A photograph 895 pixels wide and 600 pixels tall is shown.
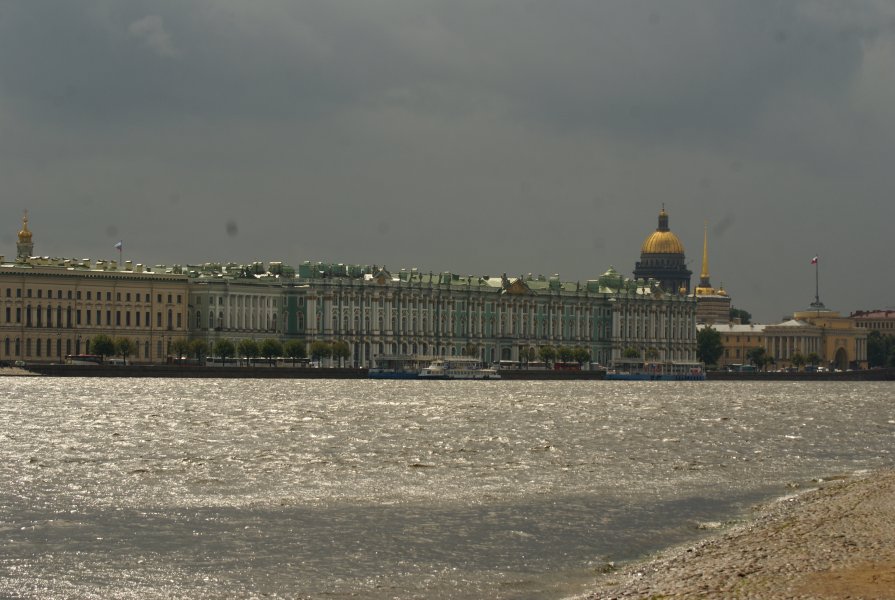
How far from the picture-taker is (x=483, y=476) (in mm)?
38156

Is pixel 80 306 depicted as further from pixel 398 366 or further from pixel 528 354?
pixel 528 354

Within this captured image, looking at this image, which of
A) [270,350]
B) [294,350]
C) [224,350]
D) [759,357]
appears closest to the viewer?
[224,350]

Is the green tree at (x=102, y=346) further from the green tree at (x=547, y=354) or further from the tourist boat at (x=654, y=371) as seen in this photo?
the tourist boat at (x=654, y=371)

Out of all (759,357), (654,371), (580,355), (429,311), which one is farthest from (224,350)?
(759,357)

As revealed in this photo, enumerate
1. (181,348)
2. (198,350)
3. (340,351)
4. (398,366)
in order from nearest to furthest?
(181,348) → (198,350) → (398,366) → (340,351)

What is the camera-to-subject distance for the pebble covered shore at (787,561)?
2158 centimetres

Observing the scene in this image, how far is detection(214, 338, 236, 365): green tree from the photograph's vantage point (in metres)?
127

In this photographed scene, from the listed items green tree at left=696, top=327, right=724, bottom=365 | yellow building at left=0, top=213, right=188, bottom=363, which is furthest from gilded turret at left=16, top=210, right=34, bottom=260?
green tree at left=696, top=327, right=724, bottom=365

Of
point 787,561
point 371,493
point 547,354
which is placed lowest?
point 787,561

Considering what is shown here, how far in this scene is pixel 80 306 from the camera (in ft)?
416

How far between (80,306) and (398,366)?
23986mm

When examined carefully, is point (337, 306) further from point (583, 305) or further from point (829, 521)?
point (829, 521)

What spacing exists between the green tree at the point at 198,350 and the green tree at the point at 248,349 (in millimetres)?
2371

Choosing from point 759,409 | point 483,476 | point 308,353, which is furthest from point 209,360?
point 483,476
